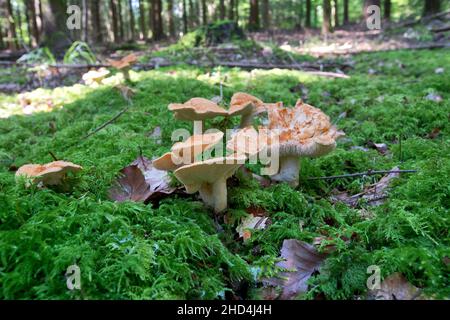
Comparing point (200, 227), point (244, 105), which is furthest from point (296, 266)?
point (244, 105)

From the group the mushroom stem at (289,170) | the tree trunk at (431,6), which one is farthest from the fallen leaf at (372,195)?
the tree trunk at (431,6)

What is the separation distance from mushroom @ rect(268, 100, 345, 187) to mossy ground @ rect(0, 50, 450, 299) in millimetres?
220

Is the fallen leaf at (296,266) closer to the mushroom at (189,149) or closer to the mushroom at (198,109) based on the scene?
the mushroom at (189,149)

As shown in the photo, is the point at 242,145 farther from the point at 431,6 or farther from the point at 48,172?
the point at 431,6

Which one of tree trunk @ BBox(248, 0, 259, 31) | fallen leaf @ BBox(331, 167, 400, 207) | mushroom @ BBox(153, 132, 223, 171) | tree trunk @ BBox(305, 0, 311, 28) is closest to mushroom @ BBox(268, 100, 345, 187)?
fallen leaf @ BBox(331, 167, 400, 207)

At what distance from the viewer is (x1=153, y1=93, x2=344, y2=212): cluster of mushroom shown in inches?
91.2

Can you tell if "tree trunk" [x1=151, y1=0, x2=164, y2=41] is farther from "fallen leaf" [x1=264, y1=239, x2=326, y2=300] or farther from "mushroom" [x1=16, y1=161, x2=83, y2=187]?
"fallen leaf" [x1=264, y1=239, x2=326, y2=300]

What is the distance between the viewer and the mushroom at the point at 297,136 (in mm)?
2836

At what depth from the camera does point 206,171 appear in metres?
2.31

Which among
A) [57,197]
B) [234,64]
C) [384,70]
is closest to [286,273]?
[57,197]

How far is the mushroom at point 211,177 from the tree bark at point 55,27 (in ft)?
33.3

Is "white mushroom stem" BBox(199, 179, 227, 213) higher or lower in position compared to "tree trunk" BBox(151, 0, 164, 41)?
lower
